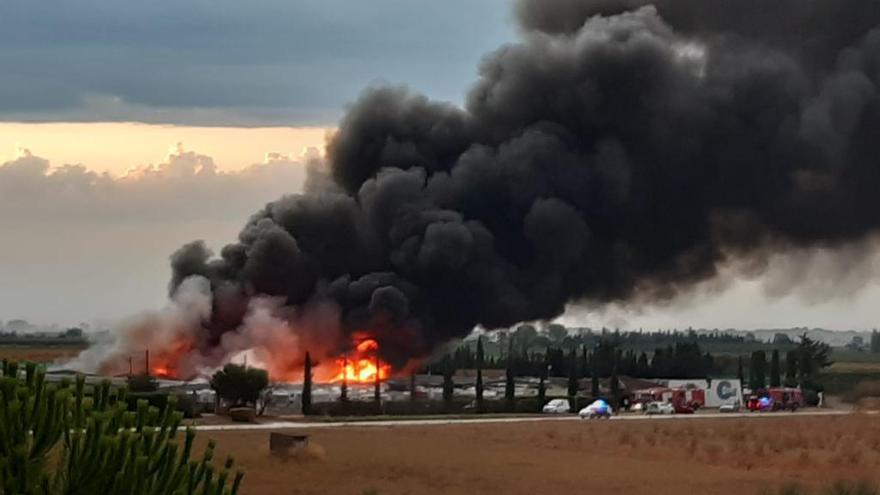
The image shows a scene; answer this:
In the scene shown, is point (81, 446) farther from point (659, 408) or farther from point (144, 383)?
point (659, 408)

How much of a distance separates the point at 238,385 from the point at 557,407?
2018cm

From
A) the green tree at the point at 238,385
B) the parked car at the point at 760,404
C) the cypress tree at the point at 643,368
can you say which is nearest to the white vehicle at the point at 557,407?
the parked car at the point at 760,404

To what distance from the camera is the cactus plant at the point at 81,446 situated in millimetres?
13914

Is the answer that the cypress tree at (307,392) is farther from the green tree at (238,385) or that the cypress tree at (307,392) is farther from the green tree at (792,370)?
the green tree at (792,370)

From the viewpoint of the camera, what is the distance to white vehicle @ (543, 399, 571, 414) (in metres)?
78.4

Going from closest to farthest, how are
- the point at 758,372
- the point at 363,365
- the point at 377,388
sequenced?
the point at 377,388 → the point at 363,365 → the point at 758,372

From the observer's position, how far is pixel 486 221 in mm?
85000

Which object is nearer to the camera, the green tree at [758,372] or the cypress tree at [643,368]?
→ the green tree at [758,372]

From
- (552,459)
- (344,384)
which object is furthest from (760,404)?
(552,459)

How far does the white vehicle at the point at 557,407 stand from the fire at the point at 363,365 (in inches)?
376

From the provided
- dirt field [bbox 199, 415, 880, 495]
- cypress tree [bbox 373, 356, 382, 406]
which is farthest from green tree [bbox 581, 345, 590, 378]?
dirt field [bbox 199, 415, 880, 495]

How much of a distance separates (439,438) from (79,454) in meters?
36.1

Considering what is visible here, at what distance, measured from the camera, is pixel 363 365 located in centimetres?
8200

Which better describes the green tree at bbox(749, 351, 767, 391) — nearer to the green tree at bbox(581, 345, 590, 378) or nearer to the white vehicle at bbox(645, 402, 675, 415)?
the green tree at bbox(581, 345, 590, 378)
